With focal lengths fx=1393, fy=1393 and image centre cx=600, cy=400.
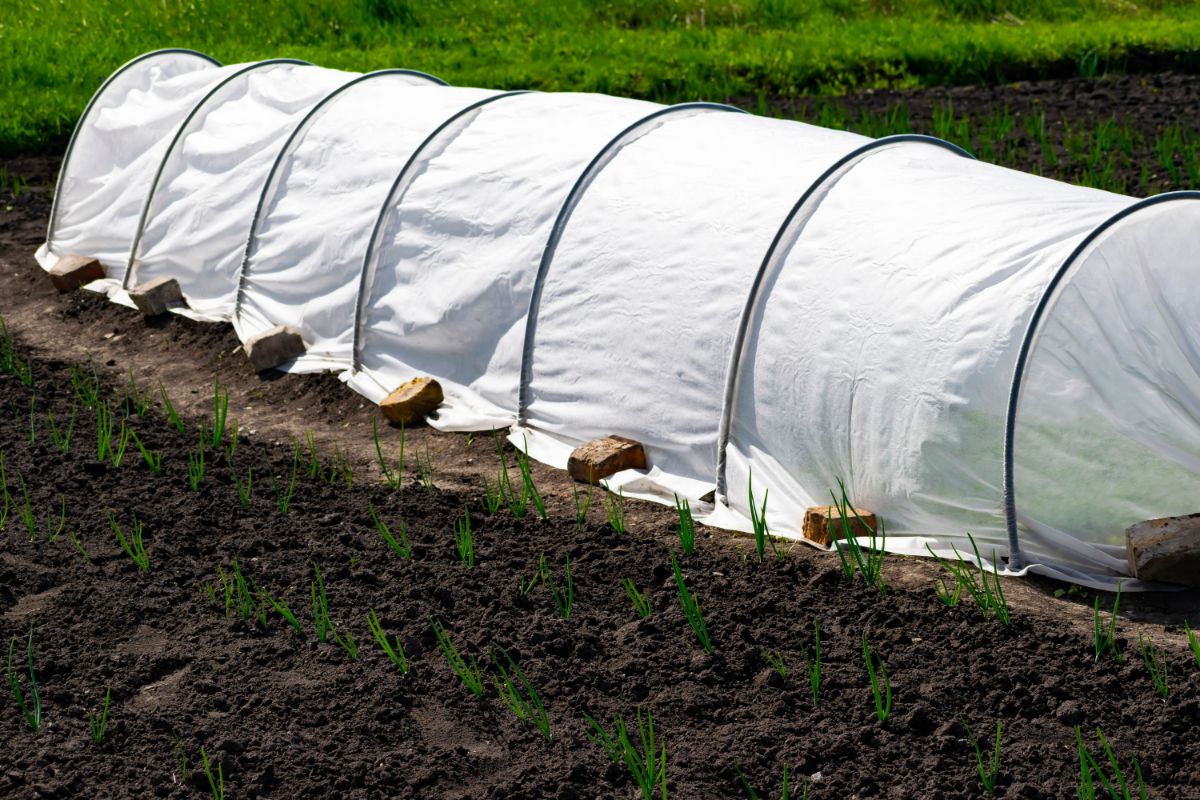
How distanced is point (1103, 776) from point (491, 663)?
1729 millimetres

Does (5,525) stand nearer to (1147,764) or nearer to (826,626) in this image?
(826,626)

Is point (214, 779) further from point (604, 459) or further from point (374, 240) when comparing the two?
point (374, 240)

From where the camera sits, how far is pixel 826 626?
425cm

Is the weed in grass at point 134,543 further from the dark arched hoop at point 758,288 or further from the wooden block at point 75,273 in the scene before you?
the wooden block at point 75,273

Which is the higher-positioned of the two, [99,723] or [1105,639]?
[1105,639]

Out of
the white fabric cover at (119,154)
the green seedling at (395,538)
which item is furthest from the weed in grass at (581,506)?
the white fabric cover at (119,154)

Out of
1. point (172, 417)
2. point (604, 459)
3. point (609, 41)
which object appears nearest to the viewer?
point (604, 459)

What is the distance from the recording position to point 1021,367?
14.4ft

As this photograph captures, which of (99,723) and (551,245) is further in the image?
(551,245)

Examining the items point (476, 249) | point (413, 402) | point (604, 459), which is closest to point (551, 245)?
point (476, 249)

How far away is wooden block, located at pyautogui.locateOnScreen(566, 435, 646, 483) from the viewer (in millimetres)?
5508

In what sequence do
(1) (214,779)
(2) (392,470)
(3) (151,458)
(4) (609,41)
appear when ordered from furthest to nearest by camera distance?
(4) (609,41) → (2) (392,470) → (3) (151,458) → (1) (214,779)

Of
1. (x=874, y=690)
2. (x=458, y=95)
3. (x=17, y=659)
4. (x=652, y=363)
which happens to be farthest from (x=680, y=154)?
(x=17, y=659)

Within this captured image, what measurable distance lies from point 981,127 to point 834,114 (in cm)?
106
